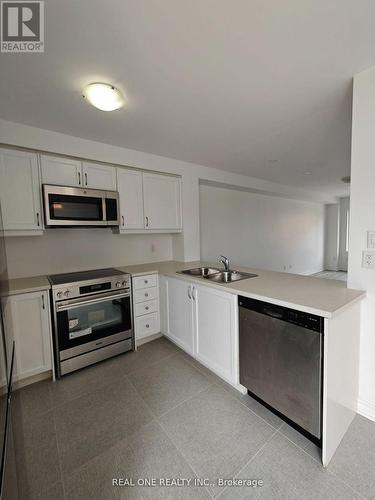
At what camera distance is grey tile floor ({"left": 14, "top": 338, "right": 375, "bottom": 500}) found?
1148mm

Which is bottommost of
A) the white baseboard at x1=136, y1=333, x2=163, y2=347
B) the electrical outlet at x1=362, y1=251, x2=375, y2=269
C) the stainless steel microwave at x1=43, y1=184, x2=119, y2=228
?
the white baseboard at x1=136, y1=333, x2=163, y2=347

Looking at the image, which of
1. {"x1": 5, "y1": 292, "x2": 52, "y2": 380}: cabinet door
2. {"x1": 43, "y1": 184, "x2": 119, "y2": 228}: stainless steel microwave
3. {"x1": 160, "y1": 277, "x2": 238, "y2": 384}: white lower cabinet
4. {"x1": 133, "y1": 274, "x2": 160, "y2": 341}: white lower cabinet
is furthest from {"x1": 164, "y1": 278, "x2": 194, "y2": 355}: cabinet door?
{"x1": 5, "y1": 292, "x2": 52, "y2": 380}: cabinet door

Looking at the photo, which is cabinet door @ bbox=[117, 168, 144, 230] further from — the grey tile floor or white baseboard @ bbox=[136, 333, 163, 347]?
the grey tile floor

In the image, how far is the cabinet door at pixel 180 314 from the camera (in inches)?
88.7

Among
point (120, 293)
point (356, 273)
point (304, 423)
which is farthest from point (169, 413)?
point (356, 273)

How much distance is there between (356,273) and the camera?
61.5 inches

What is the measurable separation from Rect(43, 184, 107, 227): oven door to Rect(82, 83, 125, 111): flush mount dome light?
0.93 metres

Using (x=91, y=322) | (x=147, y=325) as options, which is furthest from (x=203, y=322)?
(x=91, y=322)

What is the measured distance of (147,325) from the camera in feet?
8.70

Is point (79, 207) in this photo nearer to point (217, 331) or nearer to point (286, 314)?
point (217, 331)

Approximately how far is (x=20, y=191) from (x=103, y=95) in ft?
3.91

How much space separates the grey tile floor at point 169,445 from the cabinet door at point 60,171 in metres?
1.87

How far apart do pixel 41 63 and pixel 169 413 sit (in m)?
2.49

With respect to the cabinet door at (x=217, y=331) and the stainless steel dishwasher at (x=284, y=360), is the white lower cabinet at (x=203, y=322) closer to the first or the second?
the cabinet door at (x=217, y=331)
